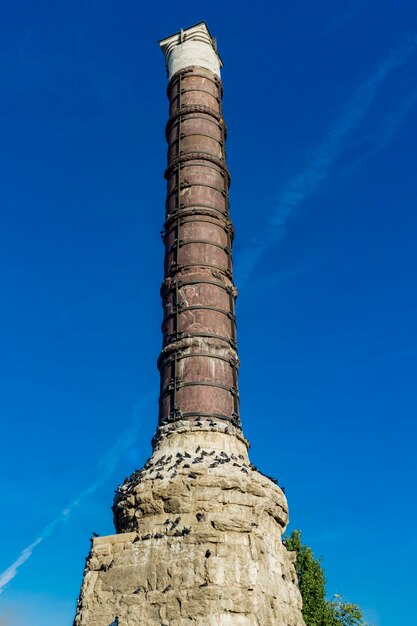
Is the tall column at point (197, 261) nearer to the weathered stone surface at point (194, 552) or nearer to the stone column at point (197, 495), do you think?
the stone column at point (197, 495)

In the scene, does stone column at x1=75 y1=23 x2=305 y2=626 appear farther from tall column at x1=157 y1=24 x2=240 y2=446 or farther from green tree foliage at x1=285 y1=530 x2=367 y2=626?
green tree foliage at x1=285 y1=530 x2=367 y2=626

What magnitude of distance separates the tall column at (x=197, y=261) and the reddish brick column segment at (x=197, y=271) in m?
0.02

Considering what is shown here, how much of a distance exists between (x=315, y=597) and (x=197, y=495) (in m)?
14.1

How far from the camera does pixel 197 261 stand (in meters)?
14.3

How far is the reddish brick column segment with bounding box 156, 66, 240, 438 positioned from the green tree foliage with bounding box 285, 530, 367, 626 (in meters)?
11.0

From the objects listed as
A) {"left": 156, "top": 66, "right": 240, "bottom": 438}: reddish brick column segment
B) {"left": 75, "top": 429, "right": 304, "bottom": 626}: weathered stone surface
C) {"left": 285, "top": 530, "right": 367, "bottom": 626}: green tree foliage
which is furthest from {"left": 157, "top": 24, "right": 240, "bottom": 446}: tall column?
{"left": 285, "top": 530, "right": 367, "bottom": 626}: green tree foliage

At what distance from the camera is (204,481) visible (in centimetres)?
1073

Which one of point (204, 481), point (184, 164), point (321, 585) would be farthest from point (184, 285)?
point (321, 585)

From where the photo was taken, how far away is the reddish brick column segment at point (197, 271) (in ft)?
42.0

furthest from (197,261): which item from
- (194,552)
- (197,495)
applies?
(194,552)

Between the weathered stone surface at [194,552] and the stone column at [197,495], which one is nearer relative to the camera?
the weathered stone surface at [194,552]

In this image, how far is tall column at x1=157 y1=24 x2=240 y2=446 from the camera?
12812mm

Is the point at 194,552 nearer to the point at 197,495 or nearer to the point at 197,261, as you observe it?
the point at 197,495

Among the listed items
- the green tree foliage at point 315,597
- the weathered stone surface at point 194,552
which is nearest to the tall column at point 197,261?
the weathered stone surface at point 194,552
